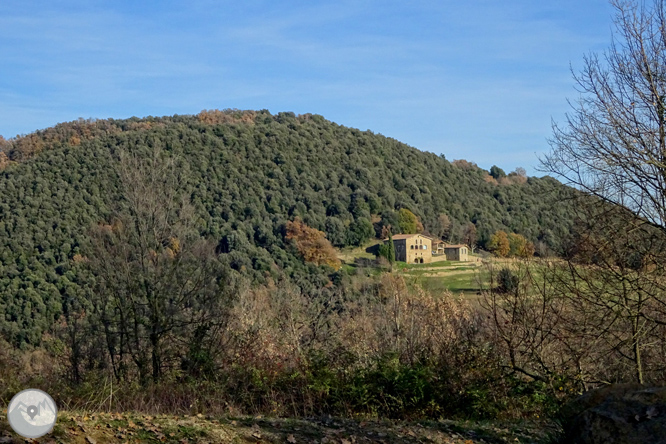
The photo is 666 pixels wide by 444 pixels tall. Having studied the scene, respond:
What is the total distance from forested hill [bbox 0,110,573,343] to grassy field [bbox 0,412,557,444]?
22336 mm

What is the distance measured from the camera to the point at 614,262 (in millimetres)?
10203

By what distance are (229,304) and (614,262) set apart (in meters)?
8.18

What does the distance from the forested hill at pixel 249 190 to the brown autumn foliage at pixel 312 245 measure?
130 centimetres

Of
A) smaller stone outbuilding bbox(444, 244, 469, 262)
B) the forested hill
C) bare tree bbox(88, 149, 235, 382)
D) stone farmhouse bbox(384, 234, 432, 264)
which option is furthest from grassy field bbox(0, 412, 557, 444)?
stone farmhouse bbox(384, 234, 432, 264)

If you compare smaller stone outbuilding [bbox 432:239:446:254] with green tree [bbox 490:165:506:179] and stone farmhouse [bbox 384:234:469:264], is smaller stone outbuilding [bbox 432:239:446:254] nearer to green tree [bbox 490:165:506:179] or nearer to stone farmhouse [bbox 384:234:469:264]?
stone farmhouse [bbox 384:234:469:264]

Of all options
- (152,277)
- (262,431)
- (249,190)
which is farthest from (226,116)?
(262,431)

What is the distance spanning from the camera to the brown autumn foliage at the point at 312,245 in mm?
59031

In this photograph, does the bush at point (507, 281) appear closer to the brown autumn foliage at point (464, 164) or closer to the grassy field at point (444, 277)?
the grassy field at point (444, 277)

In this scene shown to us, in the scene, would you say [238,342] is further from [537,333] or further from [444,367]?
[537,333]

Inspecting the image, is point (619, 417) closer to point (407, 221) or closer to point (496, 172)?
A: point (407, 221)

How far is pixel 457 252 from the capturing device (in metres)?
64.2

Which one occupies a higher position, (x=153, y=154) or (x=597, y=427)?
(x=153, y=154)

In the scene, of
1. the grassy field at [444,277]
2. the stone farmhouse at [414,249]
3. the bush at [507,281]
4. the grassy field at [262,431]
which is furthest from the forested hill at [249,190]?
the grassy field at [262,431]

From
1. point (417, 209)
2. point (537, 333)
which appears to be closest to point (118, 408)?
point (537, 333)
